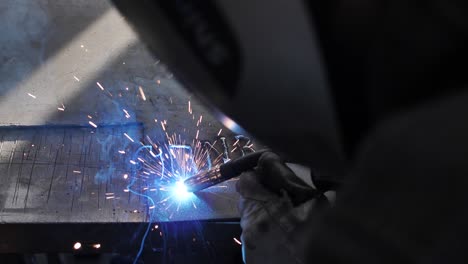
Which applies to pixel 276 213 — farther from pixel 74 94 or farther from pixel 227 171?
pixel 74 94

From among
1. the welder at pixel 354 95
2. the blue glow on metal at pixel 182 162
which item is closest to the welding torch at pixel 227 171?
the blue glow on metal at pixel 182 162

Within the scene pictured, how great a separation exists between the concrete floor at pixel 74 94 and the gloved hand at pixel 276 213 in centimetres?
30

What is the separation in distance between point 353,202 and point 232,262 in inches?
46.6

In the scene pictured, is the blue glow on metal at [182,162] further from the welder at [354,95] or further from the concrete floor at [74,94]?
the welder at [354,95]

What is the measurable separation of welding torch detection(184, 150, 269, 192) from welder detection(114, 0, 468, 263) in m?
0.55

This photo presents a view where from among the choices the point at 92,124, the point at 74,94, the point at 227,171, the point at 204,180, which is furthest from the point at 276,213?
the point at 74,94

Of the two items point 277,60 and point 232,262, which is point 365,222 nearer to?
point 277,60

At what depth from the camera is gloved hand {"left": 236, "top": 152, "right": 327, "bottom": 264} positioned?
3.61 feet

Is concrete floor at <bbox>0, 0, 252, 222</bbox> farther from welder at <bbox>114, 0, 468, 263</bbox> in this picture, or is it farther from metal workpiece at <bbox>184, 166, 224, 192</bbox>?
welder at <bbox>114, 0, 468, 263</bbox>

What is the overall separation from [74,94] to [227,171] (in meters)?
0.81

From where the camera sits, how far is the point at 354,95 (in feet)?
1.80

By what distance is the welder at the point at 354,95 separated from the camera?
16.1 inches

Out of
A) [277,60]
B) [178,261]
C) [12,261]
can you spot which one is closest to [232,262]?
[178,261]

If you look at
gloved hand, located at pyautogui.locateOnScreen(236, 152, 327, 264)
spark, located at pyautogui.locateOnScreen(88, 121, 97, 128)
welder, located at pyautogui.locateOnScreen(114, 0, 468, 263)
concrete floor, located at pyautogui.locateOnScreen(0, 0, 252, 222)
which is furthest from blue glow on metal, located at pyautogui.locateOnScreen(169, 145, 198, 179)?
welder, located at pyautogui.locateOnScreen(114, 0, 468, 263)
